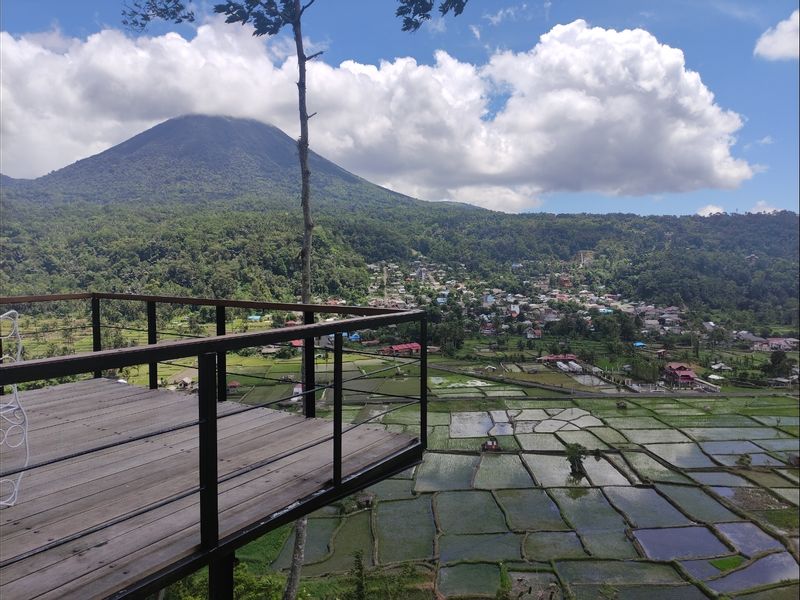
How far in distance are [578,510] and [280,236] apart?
17.4 m

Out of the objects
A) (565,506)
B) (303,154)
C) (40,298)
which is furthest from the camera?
(565,506)

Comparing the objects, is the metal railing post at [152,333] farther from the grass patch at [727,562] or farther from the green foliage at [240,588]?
the grass patch at [727,562]

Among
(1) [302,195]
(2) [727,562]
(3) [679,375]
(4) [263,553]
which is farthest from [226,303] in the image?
(3) [679,375]

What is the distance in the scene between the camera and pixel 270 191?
144 ft

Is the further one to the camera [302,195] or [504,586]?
[504,586]

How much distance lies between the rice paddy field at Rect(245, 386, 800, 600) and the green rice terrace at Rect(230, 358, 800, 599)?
0.05 meters

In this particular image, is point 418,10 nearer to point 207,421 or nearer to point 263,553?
point 207,421

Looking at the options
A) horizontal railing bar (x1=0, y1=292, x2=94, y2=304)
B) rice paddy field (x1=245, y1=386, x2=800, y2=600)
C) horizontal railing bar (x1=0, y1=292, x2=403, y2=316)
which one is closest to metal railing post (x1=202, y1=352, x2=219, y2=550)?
horizontal railing bar (x1=0, y1=292, x2=403, y2=316)

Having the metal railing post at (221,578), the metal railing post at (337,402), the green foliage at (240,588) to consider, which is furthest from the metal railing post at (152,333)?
the green foliage at (240,588)

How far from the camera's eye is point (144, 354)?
132 centimetres

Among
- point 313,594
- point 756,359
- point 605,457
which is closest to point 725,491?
point 605,457

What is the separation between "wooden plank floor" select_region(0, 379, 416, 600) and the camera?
1486 mm

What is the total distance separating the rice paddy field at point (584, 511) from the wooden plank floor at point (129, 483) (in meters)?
11.4

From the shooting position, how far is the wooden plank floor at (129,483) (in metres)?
1.49
